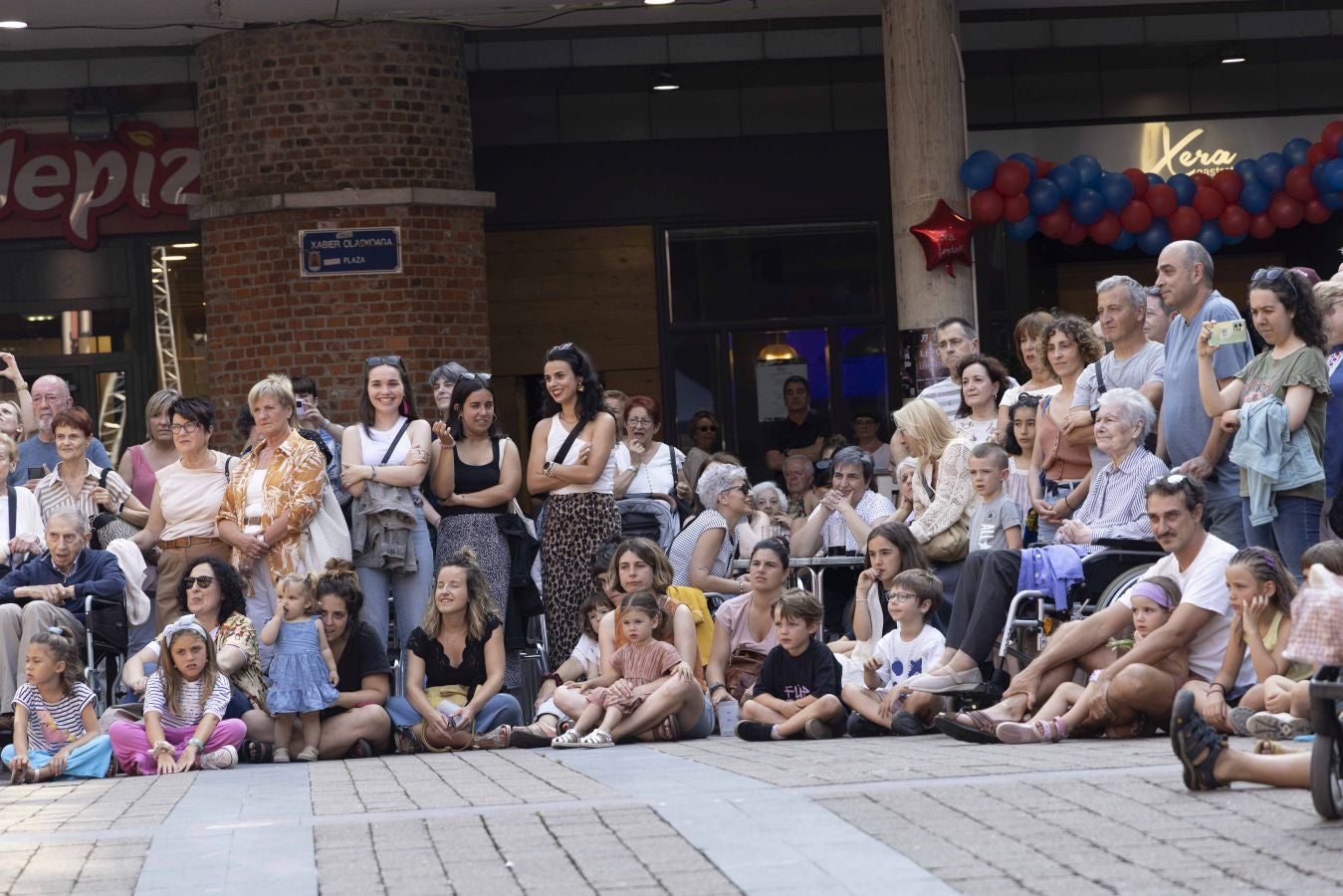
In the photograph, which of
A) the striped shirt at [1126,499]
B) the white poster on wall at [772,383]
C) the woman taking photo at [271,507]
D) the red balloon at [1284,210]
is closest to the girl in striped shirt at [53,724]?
the woman taking photo at [271,507]

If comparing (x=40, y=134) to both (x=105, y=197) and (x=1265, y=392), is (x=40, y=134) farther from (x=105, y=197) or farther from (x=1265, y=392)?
(x=1265, y=392)

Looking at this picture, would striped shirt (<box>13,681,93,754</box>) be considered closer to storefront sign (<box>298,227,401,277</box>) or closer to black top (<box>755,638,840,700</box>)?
black top (<box>755,638,840,700</box>)

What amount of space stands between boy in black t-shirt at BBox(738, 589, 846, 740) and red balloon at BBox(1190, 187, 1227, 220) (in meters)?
6.96

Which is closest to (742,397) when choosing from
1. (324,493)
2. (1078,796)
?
(324,493)

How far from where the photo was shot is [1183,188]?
15.0 metres

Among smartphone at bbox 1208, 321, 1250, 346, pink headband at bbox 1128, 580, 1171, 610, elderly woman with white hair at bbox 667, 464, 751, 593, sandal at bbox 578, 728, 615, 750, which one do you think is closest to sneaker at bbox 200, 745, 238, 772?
sandal at bbox 578, 728, 615, 750

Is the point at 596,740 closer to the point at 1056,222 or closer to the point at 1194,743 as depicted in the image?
the point at 1194,743

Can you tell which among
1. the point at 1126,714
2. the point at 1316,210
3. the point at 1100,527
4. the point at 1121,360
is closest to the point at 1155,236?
the point at 1316,210

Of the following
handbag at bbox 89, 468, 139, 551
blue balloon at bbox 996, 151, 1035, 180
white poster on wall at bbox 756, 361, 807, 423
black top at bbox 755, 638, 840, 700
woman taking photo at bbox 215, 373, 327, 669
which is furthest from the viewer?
white poster on wall at bbox 756, 361, 807, 423

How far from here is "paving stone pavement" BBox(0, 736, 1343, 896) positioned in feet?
16.2

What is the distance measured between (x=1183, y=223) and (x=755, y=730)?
7.37 m

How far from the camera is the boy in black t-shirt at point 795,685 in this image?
359 inches

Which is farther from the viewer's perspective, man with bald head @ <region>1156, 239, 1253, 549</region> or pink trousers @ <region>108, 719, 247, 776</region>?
pink trousers @ <region>108, 719, 247, 776</region>

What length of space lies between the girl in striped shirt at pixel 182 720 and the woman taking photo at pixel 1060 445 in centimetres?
393
